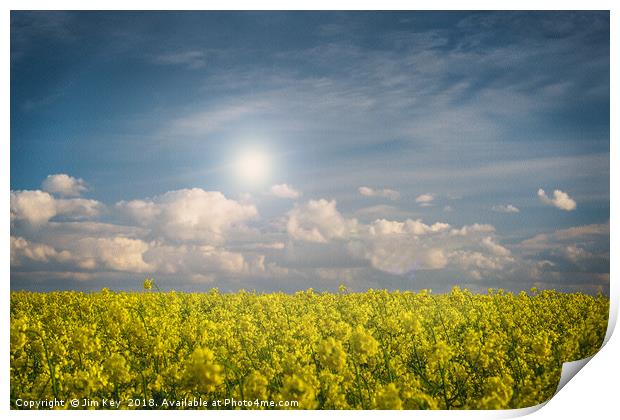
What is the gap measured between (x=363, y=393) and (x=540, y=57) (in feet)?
7.39

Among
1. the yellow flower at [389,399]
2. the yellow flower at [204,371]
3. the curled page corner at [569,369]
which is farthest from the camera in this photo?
the curled page corner at [569,369]

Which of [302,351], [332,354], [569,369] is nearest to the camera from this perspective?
[332,354]

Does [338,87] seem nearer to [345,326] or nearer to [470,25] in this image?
[470,25]

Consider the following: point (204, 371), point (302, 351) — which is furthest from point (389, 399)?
point (204, 371)

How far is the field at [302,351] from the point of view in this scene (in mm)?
3184

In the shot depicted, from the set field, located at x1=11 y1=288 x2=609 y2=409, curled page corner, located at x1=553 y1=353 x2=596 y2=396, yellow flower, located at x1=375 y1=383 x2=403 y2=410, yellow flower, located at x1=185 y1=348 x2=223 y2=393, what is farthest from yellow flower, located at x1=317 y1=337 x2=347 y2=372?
curled page corner, located at x1=553 y1=353 x2=596 y2=396

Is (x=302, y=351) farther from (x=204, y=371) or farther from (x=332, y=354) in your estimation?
(x=204, y=371)

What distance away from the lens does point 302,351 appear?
3.46m

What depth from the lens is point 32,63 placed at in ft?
11.9

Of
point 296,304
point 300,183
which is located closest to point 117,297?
point 296,304

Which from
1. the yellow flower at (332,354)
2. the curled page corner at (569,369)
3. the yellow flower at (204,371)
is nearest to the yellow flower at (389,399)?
the yellow flower at (332,354)

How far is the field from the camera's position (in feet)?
10.4

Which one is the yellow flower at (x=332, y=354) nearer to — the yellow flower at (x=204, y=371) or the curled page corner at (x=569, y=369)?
the yellow flower at (x=204, y=371)
